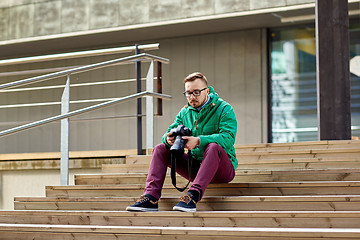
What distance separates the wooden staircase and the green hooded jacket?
33 cm

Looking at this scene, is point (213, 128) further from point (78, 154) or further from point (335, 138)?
point (78, 154)

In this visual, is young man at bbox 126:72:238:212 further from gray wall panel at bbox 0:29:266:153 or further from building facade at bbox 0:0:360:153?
gray wall panel at bbox 0:29:266:153

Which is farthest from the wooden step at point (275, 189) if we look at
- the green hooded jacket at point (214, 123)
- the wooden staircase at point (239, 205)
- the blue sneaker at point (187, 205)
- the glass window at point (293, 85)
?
the glass window at point (293, 85)

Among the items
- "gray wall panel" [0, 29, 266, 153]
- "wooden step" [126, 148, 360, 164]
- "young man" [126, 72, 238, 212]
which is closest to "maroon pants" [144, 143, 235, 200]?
"young man" [126, 72, 238, 212]

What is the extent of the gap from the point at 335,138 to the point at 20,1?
22.3 feet

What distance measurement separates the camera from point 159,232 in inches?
171

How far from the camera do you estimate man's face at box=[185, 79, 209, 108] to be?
4.86 metres

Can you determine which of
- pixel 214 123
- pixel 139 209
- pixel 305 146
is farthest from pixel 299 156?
pixel 139 209

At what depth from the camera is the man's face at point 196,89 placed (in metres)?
4.86

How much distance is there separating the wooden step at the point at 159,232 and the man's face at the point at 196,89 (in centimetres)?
101

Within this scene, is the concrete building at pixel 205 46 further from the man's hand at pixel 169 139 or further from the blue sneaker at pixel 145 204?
the blue sneaker at pixel 145 204

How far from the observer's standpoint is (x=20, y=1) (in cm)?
1152

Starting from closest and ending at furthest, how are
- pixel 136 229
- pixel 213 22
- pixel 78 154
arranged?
pixel 136 229, pixel 78 154, pixel 213 22

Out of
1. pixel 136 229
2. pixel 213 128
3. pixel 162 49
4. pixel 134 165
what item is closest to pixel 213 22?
pixel 162 49
